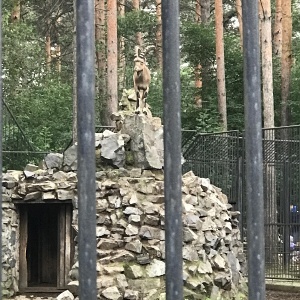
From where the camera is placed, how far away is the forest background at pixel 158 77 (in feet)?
56.9

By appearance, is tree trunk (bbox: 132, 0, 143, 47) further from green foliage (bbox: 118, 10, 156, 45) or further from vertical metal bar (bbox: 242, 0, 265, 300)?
vertical metal bar (bbox: 242, 0, 265, 300)

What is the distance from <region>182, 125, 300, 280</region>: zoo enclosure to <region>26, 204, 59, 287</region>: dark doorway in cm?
286

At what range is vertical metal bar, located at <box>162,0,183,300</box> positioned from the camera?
306 centimetres

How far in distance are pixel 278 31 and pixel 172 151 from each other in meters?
17.8

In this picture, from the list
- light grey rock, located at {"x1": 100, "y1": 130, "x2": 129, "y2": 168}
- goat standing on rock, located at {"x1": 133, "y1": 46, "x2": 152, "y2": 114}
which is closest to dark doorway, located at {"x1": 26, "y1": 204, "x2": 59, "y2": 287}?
light grey rock, located at {"x1": 100, "y1": 130, "x2": 129, "y2": 168}

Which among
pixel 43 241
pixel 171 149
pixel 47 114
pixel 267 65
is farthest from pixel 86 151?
pixel 47 114

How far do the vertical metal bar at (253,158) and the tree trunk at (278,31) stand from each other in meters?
16.4

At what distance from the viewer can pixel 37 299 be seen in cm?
993

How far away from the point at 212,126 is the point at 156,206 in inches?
365

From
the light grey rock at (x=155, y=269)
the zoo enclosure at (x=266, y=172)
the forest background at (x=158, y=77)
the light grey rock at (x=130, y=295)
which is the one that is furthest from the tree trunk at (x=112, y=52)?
the light grey rock at (x=130, y=295)

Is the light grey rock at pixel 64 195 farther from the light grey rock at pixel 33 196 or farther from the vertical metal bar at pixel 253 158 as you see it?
the vertical metal bar at pixel 253 158

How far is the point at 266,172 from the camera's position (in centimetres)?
1327

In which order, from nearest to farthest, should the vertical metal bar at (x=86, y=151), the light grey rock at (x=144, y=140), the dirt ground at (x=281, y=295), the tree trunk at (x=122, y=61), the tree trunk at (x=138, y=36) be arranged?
the vertical metal bar at (x=86, y=151) → the light grey rock at (x=144, y=140) → the dirt ground at (x=281, y=295) → the tree trunk at (x=138, y=36) → the tree trunk at (x=122, y=61)

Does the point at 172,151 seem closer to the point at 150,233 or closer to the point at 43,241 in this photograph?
the point at 150,233
